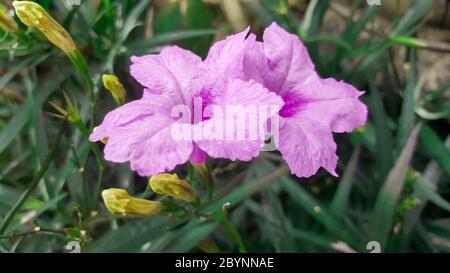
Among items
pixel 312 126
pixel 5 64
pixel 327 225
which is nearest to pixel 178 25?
pixel 5 64

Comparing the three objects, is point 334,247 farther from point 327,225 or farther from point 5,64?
point 5,64

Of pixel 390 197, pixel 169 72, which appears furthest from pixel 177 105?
pixel 390 197

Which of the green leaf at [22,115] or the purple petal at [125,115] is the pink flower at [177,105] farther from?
the green leaf at [22,115]

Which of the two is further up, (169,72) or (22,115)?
(169,72)

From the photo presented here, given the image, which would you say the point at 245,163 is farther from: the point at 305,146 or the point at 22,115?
the point at 305,146

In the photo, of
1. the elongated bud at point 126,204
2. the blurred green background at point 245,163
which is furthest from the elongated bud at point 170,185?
the blurred green background at point 245,163
